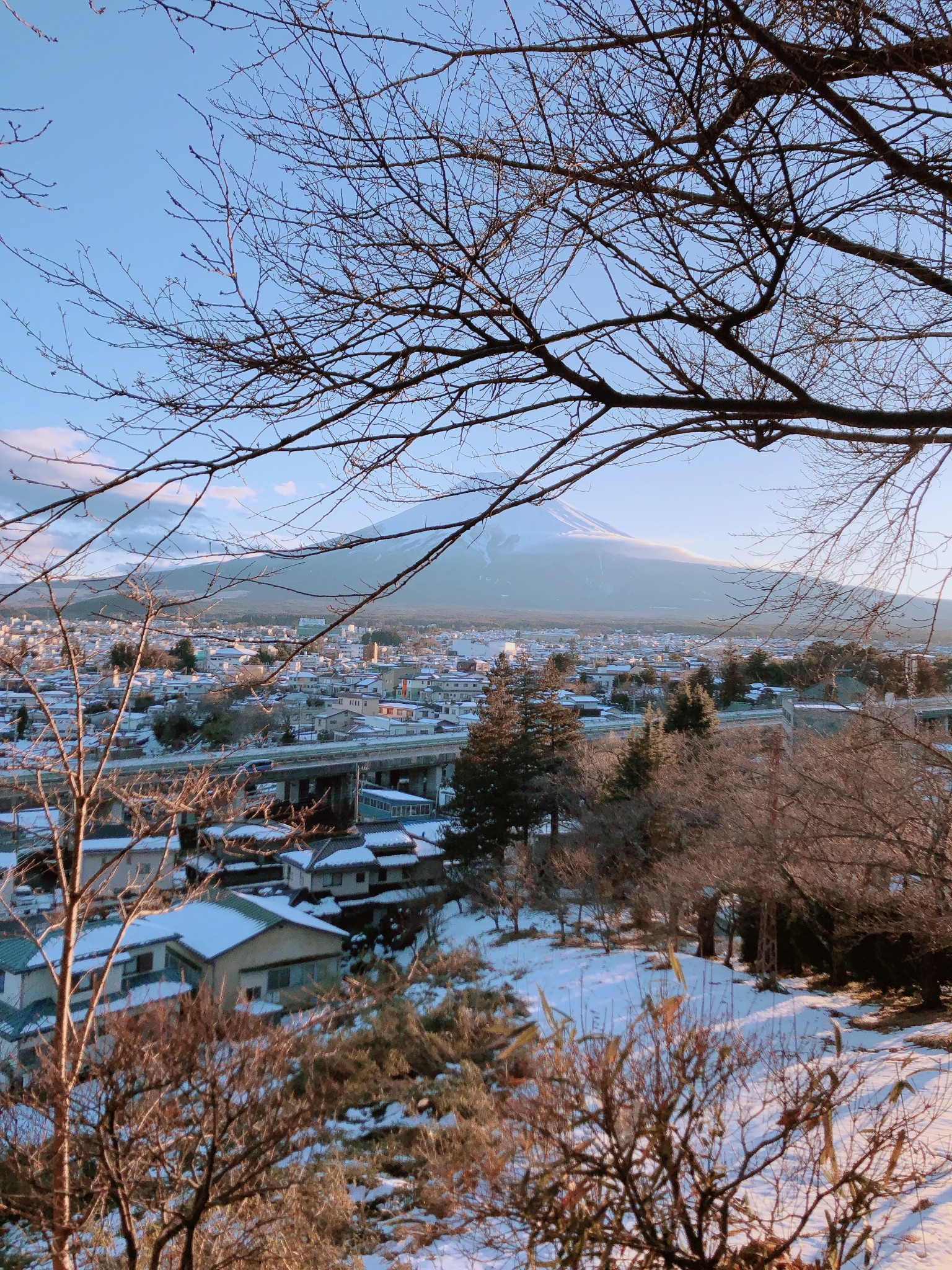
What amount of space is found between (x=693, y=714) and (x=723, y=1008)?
1106cm

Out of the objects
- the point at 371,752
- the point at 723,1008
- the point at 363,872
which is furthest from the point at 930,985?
the point at 371,752

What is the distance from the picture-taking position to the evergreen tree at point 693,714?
57.6 feet

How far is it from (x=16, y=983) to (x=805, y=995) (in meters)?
10.8

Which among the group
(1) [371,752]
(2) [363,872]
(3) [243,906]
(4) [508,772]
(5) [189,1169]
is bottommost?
(2) [363,872]

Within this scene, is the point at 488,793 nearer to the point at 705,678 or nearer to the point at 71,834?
the point at 705,678

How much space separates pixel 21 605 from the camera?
2.14 m

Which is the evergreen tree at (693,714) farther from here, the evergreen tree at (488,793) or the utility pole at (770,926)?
the utility pole at (770,926)

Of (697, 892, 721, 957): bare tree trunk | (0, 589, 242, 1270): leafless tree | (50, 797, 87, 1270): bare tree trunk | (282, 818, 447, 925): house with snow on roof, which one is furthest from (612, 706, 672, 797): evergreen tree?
(50, 797, 87, 1270): bare tree trunk

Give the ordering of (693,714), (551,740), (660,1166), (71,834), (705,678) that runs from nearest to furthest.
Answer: (660,1166), (71,834), (693,714), (551,740), (705,678)

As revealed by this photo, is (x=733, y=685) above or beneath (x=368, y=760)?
above

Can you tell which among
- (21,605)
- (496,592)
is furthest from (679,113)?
(496,592)

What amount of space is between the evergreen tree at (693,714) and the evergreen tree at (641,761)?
2256mm

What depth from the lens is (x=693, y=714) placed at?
17922 millimetres

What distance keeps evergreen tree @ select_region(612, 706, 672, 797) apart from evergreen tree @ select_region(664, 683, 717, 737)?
2.26 meters
